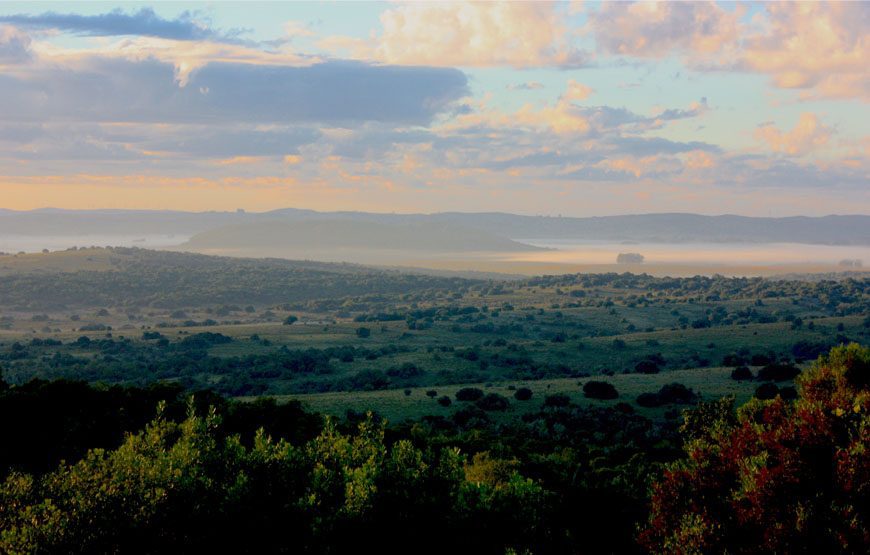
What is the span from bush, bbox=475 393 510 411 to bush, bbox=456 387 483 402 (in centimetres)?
135

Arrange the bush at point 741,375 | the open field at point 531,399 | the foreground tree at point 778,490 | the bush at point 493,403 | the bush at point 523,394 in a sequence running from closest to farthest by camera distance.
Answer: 1. the foreground tree at point 778,490
2. the open field at point 531,399
3. the bush at point 493,403
4. the bush at point 523,394
5. the bush at point 741,375

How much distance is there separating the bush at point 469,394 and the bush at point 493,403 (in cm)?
135

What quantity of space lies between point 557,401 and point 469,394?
609 cm

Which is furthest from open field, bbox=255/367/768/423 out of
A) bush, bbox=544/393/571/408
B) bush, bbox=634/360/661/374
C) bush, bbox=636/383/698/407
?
bush, bbox=634/360/661/374

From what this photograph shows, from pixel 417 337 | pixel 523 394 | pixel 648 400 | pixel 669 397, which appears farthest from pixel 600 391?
pixel 417 337

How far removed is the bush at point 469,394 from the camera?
60.2 m

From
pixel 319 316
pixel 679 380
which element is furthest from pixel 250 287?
pixel 679 380

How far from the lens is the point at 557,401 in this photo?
5812 centimetres

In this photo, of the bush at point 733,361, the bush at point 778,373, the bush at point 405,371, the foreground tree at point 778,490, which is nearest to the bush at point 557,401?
the bush at point 778,373

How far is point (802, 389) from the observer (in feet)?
81.1

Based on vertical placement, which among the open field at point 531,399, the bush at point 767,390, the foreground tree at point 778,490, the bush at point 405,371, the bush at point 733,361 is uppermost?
the foreground tree at point 778,490

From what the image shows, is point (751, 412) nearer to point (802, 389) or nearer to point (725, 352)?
point (802, 389)

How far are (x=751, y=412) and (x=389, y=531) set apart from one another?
11.0m

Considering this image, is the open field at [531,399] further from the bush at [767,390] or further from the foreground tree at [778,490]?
the foreground tree at [778,490]
